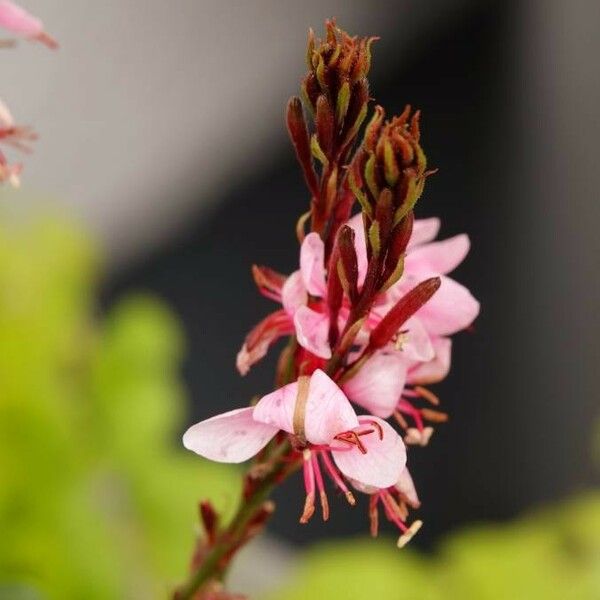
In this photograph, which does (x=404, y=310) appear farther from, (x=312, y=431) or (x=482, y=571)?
(x=482, y=571)

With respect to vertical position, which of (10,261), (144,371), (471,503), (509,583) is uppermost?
(10,261)

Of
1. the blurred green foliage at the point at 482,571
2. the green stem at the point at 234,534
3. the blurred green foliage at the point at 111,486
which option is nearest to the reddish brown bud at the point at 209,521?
the green stem at the point at 234,534

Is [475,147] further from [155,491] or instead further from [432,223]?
[432,223]

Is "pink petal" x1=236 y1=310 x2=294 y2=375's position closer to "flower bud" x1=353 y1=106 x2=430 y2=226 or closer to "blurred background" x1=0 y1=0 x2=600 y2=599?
"flower bud" x1=353 y1=106 x2=430 y2=226

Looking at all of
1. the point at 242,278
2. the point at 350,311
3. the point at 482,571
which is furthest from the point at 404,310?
the point at 242,278

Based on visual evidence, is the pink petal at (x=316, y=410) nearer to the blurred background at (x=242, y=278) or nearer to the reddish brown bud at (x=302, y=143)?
the reddish brown bud at (x=302, y=143)

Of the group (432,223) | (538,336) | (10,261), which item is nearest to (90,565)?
A: (10,261)
